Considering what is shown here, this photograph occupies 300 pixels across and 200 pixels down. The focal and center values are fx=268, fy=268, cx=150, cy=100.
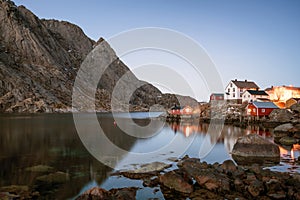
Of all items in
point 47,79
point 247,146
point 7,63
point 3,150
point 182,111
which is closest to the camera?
point 247,146

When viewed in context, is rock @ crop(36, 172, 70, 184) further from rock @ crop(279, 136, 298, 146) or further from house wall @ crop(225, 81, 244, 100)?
house wall @ crop(225, 81, 244, 100)

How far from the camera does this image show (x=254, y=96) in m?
76.9

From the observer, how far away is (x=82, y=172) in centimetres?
2186

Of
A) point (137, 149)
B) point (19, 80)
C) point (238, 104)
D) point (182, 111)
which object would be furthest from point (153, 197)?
point (19, 80)

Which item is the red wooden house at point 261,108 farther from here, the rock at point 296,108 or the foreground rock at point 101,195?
the foreground rock at point 101,195

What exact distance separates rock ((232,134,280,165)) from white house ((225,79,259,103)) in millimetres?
54828

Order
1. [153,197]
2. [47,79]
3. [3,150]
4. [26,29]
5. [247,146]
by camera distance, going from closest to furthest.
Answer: [153,197], [247,146], [3,150], [47,79], [26,29]

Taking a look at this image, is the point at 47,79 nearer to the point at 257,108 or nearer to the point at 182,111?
the point at 182,111

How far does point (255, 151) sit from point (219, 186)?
42.2 feet

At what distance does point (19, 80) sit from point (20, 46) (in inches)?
1557

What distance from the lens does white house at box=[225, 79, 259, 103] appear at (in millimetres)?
81312

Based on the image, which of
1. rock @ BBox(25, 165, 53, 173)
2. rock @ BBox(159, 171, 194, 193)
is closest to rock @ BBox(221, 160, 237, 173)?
rock @ BBox(159, 171, 194, 193)

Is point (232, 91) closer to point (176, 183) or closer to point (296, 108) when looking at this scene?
point (296, 108)

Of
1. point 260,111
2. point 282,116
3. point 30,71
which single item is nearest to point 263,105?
point 260,111
